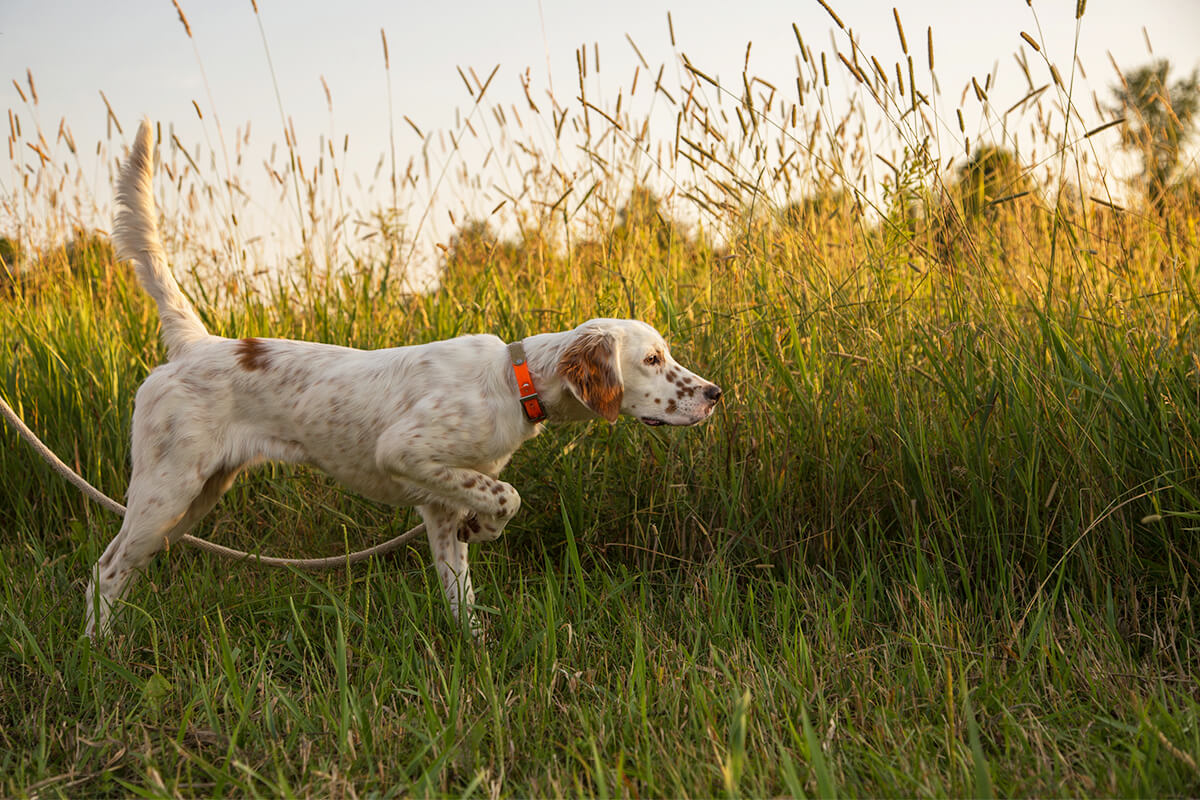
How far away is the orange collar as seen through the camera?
8.75 feet

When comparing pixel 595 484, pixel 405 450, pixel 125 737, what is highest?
pixel 405 450

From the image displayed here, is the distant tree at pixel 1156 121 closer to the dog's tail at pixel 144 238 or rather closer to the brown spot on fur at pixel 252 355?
the brown spot on fur at pixel 252 355

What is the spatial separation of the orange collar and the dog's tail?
1197 millimetres

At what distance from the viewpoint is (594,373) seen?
8.59 ft

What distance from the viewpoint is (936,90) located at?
112 inches

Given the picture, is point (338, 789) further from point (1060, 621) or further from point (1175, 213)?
point (1175, 213)

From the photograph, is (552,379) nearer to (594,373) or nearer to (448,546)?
(594,373)

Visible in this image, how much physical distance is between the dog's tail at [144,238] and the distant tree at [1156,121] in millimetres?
3211

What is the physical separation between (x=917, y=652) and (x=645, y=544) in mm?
1088


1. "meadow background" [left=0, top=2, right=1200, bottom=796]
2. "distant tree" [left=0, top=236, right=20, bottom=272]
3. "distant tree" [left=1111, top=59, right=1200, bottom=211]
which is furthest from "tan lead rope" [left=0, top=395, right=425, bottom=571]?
"distant tree" [left=1111, top=59, right=1200, bottom=211]

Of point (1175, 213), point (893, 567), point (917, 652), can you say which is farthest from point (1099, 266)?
point (917, 652)

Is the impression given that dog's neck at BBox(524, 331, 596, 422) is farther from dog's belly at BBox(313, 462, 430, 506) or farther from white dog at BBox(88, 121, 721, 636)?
dog's belly at BBox(313, 462, 430, 506)

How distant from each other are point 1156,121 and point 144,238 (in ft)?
13.9

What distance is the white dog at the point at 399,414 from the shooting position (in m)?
2.66
